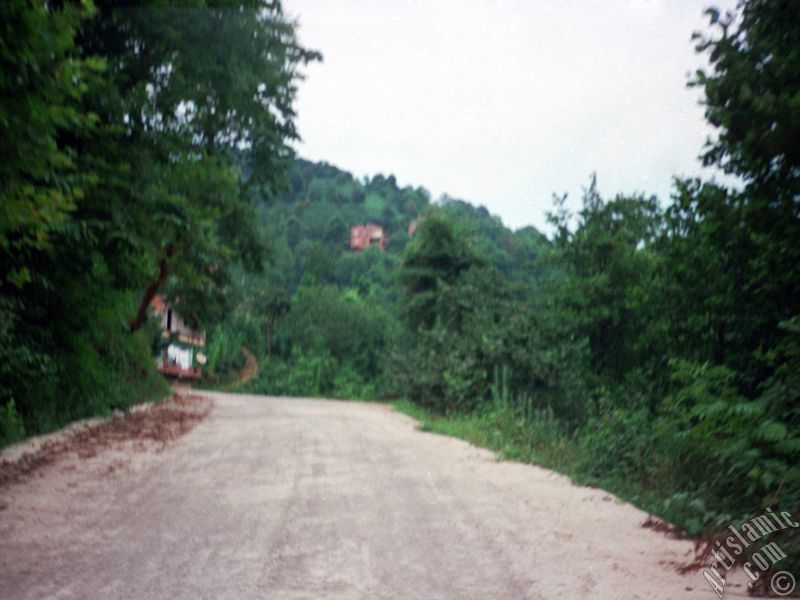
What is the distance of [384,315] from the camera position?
232 feet

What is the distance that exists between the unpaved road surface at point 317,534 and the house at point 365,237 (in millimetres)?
99050

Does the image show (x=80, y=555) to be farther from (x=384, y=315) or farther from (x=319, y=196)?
(x=319, y=196)

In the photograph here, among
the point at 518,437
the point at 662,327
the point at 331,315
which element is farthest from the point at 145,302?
the point at 331,315

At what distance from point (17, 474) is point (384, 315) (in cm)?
6174

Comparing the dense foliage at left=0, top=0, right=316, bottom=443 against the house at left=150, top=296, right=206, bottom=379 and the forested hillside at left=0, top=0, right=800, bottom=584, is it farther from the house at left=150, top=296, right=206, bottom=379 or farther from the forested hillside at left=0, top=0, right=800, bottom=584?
the house at left=150, top=296, right=206, bottom=379


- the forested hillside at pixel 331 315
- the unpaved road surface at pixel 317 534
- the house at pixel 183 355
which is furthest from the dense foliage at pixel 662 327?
the house at pixel 183 355

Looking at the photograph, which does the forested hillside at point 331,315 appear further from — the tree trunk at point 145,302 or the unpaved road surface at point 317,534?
the unpaved road surface at point 317,534

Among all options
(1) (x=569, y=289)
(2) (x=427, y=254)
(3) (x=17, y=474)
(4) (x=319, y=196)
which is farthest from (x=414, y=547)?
(4) (x=319, y=196)

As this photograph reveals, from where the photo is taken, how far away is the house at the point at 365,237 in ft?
363

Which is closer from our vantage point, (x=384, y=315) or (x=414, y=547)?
(x=414, y=547)

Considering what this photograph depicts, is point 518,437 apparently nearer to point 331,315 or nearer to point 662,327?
point 662,327

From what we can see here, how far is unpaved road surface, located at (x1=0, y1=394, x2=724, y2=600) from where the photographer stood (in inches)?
206

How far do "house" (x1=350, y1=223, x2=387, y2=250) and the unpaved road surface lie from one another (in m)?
99.0

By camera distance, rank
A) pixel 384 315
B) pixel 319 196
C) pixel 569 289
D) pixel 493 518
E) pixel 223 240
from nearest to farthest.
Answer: pixel 493 518
pixel 223 240
pixel 569 289
pixel 384 315
pixel 319 196
